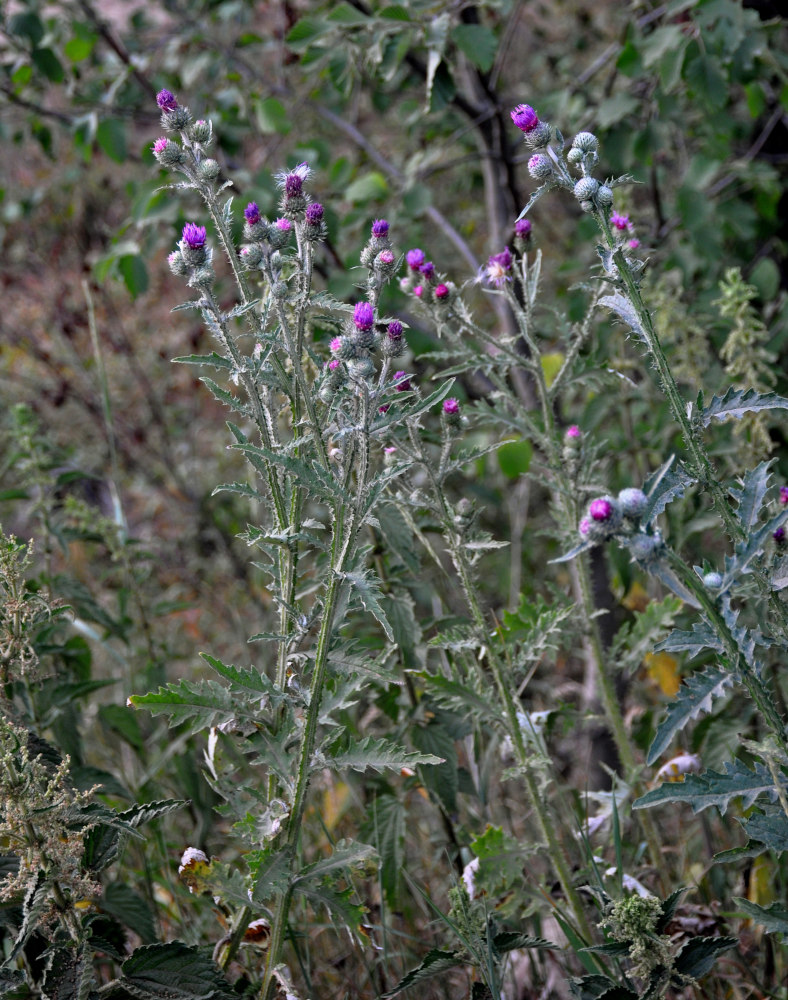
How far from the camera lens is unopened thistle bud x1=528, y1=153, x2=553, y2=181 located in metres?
1.67

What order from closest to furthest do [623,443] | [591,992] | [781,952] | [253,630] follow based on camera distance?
[591,992] < [781,952] < [623,443] < [253,630]

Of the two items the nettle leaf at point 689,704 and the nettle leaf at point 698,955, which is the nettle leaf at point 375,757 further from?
the nettle leaf at point 698,955

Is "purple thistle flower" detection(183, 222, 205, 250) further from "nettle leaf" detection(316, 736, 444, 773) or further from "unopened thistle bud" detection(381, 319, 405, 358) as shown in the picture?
"nettle leaf" detection(316, 736, 444, 773)

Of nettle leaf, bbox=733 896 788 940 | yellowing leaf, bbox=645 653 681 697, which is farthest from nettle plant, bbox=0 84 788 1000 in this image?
yellowing leaf, bbox=645 653 681 697

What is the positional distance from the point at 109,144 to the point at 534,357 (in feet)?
7.37

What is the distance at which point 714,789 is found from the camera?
1584 mm

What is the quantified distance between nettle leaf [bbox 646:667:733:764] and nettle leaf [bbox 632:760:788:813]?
105mm

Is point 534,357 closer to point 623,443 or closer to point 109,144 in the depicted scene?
point 623,443

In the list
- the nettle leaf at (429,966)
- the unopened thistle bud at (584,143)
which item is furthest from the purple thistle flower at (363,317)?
the nettle leaf at (429,966)

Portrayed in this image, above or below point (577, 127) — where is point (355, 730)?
below

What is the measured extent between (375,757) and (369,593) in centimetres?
35

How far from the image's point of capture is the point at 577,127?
3.62m

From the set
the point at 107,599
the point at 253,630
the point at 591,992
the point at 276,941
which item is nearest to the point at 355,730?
the point at 276,941

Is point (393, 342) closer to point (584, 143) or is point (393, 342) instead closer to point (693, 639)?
point (584, 143)
